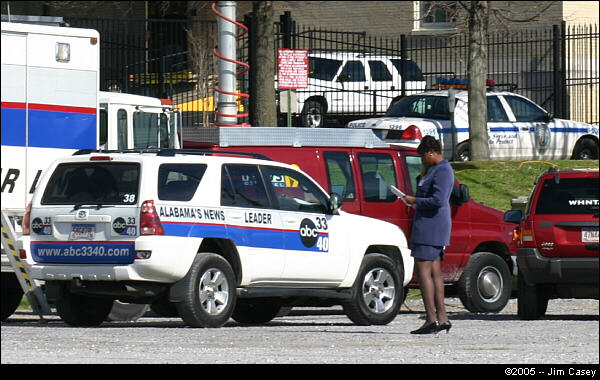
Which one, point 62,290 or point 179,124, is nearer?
point 62,290

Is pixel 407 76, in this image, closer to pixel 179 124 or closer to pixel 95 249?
pixel 179 124

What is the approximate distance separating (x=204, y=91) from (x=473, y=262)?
49.6 feet

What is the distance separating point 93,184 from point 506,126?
14297mm

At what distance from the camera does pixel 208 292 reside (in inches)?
480

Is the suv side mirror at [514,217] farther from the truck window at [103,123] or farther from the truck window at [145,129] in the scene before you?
the truck window at [103,123]

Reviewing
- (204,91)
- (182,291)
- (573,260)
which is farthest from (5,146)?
(204,91)

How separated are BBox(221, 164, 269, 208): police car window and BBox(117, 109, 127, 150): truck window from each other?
16.0 feet

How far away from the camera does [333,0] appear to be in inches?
1624

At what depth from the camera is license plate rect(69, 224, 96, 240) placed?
39.6 ft

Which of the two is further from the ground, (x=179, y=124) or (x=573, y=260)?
(x=179, y=124)

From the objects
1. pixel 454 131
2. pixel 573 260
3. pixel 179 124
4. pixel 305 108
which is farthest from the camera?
pixel 305 108

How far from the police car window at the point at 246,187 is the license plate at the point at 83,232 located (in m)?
1.26

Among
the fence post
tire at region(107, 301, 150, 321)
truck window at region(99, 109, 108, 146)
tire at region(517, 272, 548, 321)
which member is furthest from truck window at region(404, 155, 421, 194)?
the fence post

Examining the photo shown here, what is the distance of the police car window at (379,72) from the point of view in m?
30.4
